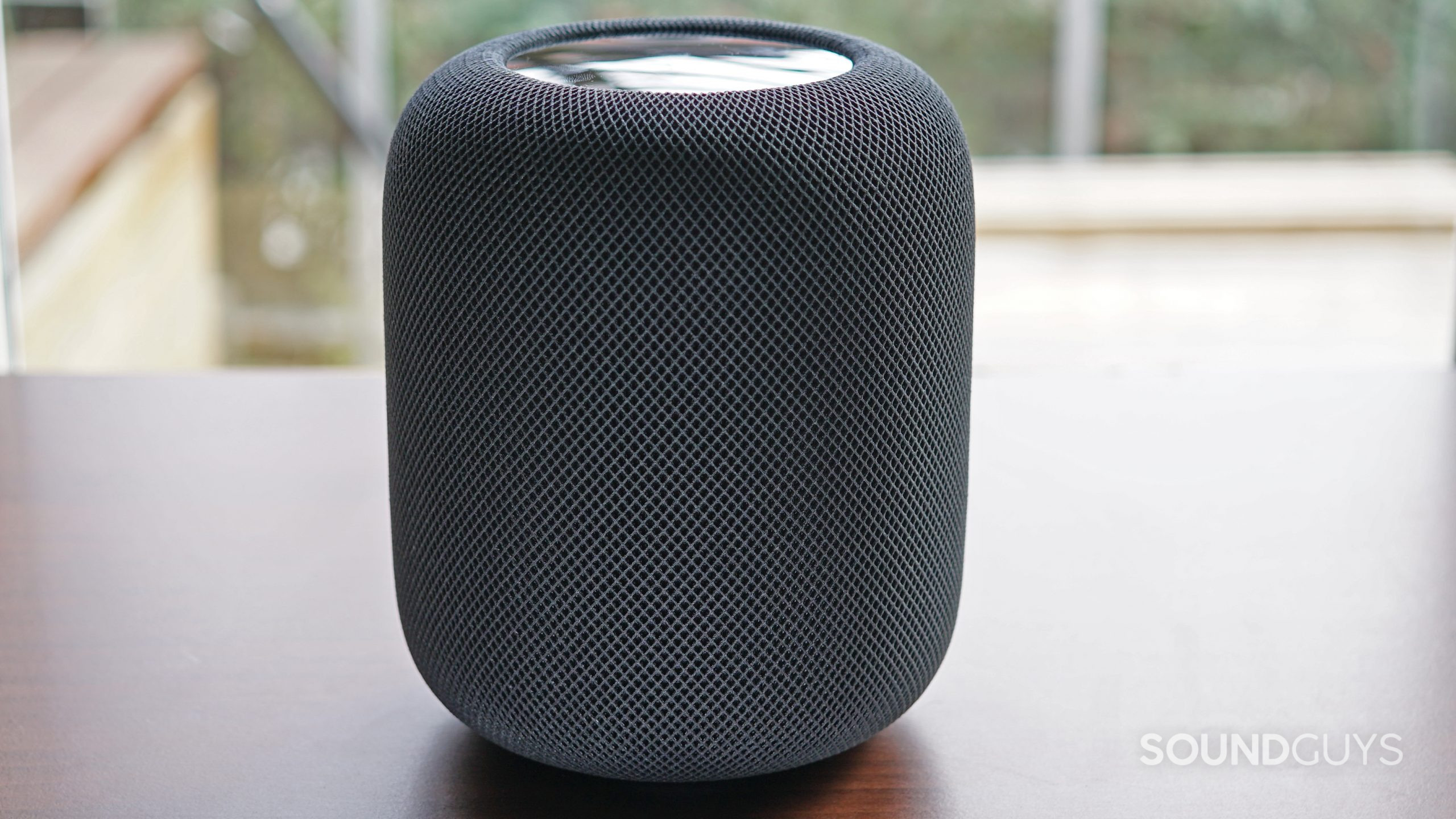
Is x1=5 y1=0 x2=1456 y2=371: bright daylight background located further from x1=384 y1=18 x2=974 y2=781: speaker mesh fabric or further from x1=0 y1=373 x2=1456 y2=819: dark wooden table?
x1=384 y1=18 x2=974 y2=781: speaker mesh fabric

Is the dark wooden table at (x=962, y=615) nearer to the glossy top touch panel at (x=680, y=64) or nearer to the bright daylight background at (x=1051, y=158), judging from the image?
the glossy top touch panel at (x=680, y=64)

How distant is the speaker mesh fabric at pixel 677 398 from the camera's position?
34 centimetres

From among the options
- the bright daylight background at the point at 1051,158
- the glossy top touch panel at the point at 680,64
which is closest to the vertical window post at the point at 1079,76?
the bright daylight background at the point at 1051,158

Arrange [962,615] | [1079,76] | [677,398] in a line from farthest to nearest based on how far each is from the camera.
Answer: [1079,76] < [962,615] < [677,398]

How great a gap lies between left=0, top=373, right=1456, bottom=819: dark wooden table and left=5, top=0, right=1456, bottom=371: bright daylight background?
1594 millimetres

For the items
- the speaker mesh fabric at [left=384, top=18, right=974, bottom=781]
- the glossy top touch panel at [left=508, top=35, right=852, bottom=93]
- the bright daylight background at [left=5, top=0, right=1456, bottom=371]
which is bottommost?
the bright daylight background at [left=5, top=0, right=1456, bottom=371]

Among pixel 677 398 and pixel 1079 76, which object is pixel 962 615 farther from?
pixel 1079 76

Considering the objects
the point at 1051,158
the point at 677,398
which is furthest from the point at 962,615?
the point at 1051,158

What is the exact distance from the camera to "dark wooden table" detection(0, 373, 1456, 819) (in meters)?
0.42

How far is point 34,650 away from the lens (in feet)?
1.61

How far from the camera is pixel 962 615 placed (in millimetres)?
521

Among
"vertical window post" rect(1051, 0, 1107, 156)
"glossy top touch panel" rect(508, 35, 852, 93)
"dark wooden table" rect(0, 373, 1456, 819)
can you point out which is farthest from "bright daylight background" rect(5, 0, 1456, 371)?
"glossy top touch panel" rect(508, 35, 852, 93)

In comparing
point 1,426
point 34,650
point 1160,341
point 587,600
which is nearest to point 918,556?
point 587,600

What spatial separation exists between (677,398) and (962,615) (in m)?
0.22
